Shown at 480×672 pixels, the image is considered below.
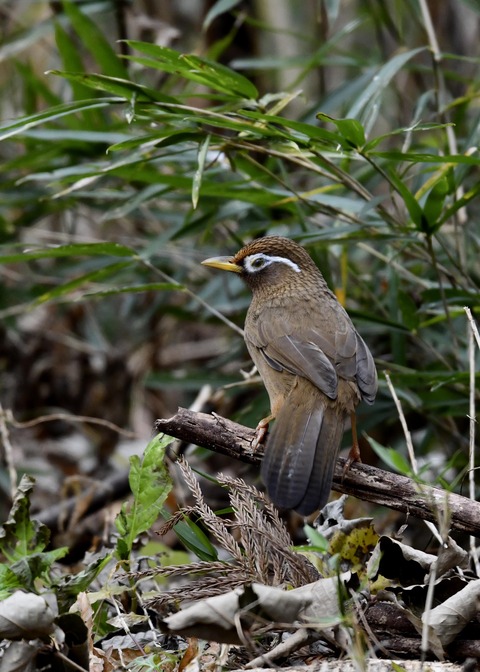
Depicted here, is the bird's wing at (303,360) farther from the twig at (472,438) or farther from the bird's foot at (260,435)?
the twig at (472,438)

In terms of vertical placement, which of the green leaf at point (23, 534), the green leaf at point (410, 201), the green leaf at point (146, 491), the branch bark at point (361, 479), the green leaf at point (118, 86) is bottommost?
the green leaf at point (23, 534)

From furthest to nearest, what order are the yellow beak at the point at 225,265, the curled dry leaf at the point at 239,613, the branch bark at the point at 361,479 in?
the yellow beak at the point at 225,265 → the branch bark at the point at 361,479 → the curled dry leaf at the point at 239,613

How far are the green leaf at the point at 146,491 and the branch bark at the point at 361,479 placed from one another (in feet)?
0.78

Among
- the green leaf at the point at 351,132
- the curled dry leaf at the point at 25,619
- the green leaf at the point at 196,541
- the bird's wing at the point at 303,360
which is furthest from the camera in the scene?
the green leaf at the point at 351,132

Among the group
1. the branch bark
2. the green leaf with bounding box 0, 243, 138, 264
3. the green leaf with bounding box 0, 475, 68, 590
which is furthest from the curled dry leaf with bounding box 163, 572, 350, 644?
the green leaf with bounding box 0, 243, 138, 264

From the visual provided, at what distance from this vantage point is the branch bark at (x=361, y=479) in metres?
3.05

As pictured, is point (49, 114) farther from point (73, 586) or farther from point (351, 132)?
point (73, 586)

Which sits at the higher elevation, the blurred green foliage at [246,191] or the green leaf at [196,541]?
the blurred green foliage at [246,191]

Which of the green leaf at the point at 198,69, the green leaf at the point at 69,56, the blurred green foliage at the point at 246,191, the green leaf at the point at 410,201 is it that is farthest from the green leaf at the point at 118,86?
the green leaf at the point at 69,56

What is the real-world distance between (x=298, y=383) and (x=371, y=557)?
2.74 feet

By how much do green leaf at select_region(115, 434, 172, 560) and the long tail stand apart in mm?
429

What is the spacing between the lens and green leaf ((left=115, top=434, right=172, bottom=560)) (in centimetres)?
345

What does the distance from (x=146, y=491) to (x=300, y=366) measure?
784 millimetres

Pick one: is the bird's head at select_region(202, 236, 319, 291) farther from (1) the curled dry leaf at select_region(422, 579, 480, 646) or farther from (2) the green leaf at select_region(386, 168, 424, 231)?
(1) the curled dry leaf at select_region(422, 579, 480, 646)
